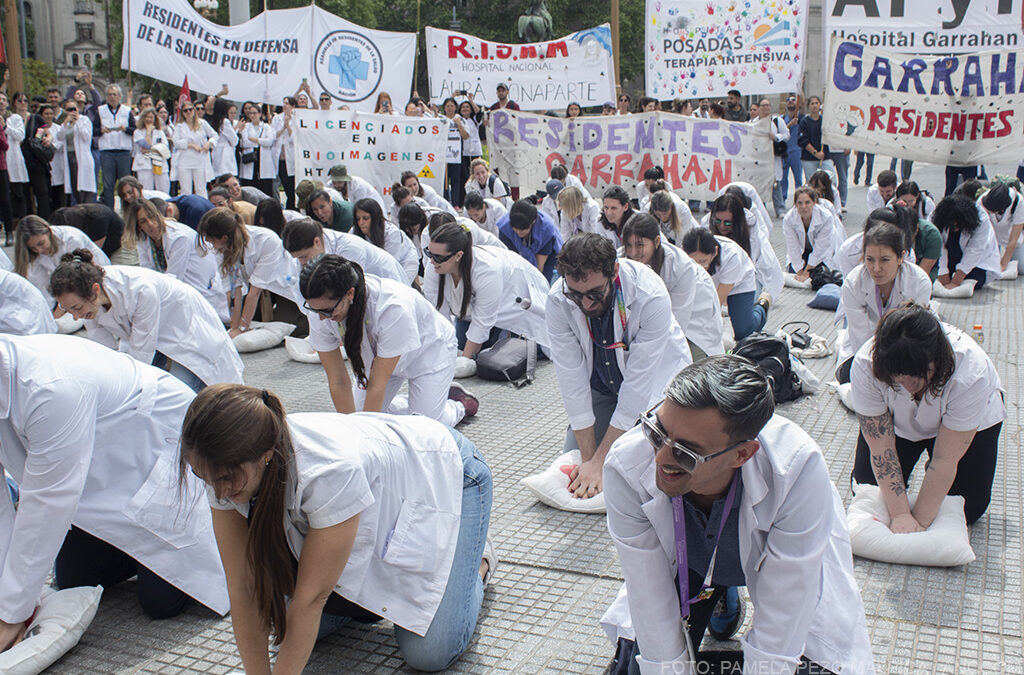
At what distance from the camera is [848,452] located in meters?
4.86

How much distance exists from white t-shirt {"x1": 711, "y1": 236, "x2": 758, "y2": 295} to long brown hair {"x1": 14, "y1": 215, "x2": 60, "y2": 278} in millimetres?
4503

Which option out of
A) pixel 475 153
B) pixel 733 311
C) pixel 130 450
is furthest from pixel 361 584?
pixel 475 153

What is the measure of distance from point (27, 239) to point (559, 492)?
160 inches

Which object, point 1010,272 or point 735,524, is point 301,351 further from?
point 1010,272

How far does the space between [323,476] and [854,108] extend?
984 cm

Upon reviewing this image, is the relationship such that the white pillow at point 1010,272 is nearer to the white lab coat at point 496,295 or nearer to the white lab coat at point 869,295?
the white lab coat at point 869,295

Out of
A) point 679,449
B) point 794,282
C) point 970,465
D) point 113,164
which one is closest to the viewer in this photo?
point 679,449

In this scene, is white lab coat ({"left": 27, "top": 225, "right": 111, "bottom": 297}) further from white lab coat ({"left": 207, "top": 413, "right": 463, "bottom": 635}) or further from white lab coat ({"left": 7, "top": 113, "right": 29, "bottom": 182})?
white lab coat ({"left": 7, "top": 113, "right": 29, "bottom": 182})

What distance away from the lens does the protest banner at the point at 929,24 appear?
1245cm

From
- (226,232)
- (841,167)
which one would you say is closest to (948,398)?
(226,232)

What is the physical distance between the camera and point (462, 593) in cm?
302

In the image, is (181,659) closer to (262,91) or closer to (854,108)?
(854,108)

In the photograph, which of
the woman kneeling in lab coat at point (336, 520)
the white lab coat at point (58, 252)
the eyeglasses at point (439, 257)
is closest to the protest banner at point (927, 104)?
the eyeglasses at point (439, 257)

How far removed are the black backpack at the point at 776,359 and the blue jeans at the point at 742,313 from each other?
1.07 metres
